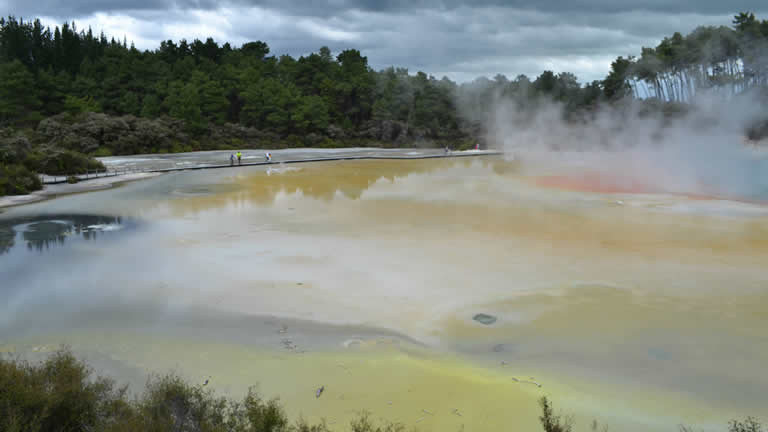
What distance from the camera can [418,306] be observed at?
698 centimetres

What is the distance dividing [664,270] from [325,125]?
115ft

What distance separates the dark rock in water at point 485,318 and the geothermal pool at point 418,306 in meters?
0.07

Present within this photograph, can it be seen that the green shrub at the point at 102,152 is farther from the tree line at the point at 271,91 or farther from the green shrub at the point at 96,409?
the green shrub at the point at 96,409

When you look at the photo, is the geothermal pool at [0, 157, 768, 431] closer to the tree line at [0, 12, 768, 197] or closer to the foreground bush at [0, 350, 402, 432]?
the foreground bush at [0, 350, 402, 432]

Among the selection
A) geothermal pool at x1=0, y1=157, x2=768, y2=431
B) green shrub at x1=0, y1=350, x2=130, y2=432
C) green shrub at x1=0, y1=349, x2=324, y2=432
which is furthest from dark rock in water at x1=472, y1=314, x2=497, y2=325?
green shrub at x1=0, y1=350, x2=130, y2=432

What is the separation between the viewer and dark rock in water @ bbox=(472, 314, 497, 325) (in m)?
6.51

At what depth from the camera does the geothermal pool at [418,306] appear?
16.3ft

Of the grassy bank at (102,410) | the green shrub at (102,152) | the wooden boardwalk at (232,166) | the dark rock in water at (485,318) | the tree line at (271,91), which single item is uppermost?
the tree line at (271,91)

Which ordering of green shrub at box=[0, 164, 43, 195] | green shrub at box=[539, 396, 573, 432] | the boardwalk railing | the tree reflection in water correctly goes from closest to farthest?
green shrub at box=[539, 396, 573, 432], the tree reflection in water, green shrub at box=[0, 164, 43, 195], the boardwalk railing

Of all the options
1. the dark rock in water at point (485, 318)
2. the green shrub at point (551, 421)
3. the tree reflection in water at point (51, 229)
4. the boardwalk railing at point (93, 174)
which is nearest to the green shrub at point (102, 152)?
the boardwalk railing at point (93, 174)

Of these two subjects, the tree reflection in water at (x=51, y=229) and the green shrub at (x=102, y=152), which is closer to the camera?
the tree reflection in water at (x=51, y=229)

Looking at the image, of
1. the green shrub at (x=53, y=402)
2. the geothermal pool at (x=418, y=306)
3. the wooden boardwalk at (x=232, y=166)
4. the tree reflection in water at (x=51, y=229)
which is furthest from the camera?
the wooden boardwalk at (x=232, y=166)

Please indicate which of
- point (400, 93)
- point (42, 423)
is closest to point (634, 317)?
point (42, 423)

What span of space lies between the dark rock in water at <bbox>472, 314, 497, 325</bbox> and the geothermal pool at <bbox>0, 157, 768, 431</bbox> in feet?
0.23
